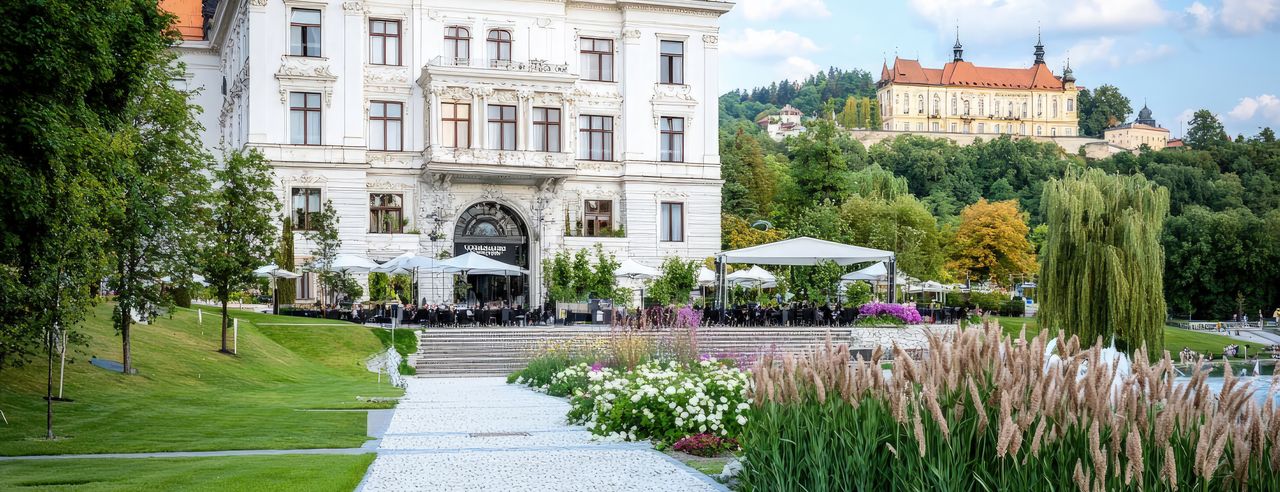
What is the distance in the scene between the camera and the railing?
55062 mm

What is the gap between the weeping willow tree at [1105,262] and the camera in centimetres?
3312

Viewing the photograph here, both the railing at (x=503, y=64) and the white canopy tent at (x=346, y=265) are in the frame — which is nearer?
the white canopy tent at (x=346, y=265)

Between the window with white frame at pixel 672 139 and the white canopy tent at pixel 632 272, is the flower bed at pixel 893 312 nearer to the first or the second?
the white canopy tent at pixel 632 272

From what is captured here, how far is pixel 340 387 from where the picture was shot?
92.9 ft

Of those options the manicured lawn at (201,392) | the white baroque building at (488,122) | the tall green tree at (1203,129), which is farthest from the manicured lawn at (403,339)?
the tall green tree at (1203,129)

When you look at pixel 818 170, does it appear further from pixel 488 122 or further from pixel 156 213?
pixel 156 213

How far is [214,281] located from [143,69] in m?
16.0

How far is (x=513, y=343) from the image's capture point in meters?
38.7

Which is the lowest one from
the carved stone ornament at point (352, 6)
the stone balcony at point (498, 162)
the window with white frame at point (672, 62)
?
the stone balcony at point (498, 162)

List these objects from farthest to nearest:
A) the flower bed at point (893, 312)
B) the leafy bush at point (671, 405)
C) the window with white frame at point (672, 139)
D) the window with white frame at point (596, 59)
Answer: the window with white frame at point (672, 139), the window with white frame at point (596, 59), the flower bed at point (893, 312), the leafy bush at point (671, 405)

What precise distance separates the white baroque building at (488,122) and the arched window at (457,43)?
0.20 feet

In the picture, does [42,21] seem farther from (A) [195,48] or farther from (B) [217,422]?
(A) [195,48]

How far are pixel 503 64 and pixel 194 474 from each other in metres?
43.4

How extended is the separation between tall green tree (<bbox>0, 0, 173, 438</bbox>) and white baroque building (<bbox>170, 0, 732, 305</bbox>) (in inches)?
1361
